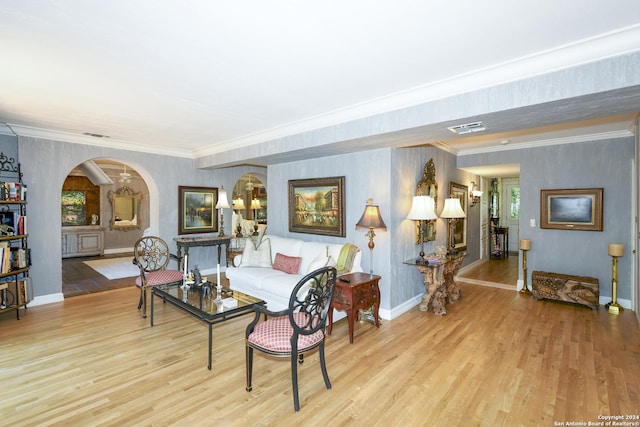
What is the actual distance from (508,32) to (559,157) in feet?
13.8

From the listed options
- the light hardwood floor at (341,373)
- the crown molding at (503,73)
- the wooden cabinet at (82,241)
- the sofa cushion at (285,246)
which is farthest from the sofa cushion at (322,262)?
the wooden cabinet at (82,241)

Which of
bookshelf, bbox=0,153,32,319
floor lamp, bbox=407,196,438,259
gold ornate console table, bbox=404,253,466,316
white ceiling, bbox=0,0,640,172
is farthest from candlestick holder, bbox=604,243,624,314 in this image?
bookshelf, bbox=0,153,32,319

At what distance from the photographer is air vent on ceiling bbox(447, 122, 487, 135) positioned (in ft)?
9.68

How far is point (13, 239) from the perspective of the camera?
4074 millimetres

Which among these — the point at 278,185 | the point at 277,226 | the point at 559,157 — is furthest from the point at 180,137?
the point at 559,157

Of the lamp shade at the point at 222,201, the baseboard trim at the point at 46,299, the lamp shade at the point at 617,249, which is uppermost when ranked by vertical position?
the lamp shade at the point at 222,201

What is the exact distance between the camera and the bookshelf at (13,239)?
→ 395cm

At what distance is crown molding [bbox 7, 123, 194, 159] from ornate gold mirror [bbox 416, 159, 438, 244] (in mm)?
4489

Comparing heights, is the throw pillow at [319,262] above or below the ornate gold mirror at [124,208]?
below

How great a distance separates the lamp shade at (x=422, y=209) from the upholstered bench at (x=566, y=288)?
2.27 metres

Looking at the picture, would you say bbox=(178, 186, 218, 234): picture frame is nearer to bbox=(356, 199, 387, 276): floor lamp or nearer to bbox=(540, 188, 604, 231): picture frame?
bbox=(356, 199, 387, 276): floor lamp

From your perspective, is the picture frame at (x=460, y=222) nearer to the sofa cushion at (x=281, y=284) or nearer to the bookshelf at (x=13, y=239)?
the sofa cushion at (x=281, y=284)

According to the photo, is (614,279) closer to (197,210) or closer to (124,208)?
(197,210)

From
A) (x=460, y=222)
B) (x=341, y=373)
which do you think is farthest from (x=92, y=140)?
(x=460, y=222)
